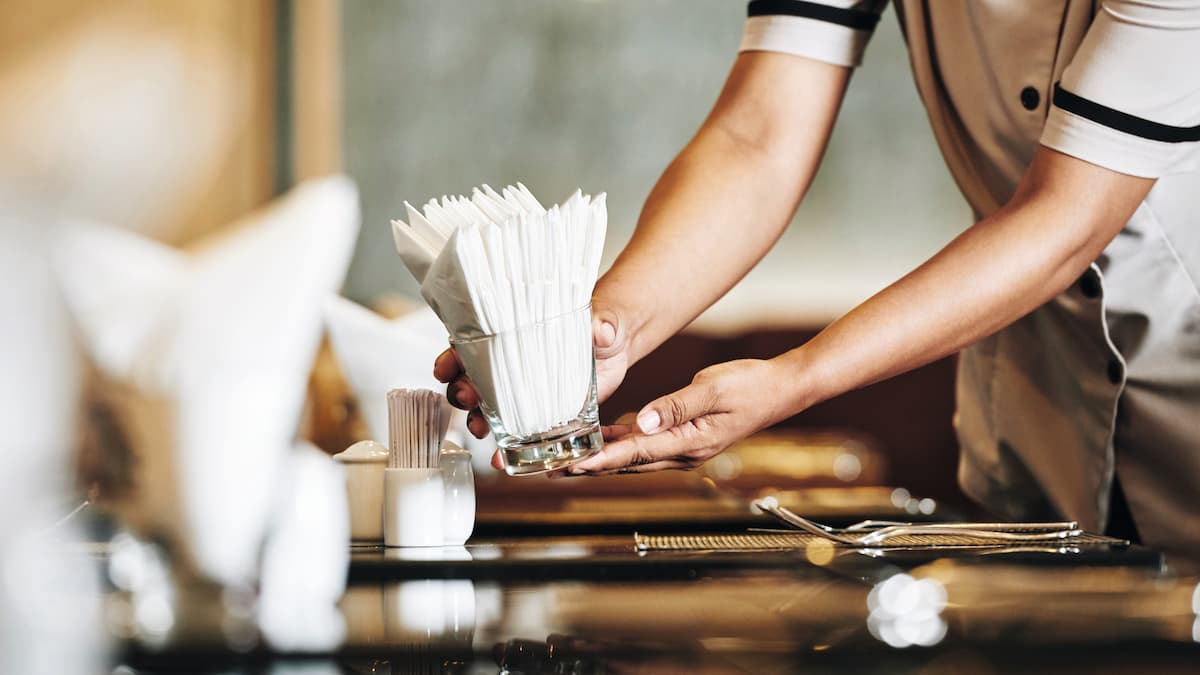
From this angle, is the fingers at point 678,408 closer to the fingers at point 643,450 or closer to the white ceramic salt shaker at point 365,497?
the fingers at point 643,450

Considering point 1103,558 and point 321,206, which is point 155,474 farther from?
point 1103,558

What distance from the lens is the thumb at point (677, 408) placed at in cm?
81

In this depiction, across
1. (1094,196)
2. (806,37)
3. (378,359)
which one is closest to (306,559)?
(378,359)

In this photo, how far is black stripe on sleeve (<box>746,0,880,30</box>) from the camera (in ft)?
3.77

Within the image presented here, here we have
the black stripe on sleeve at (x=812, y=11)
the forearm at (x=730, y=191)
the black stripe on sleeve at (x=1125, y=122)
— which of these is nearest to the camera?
the black stripe on sleeve at (x=1125, y=122)

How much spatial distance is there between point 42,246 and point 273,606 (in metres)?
0.27

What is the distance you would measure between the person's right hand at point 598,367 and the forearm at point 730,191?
108 mm

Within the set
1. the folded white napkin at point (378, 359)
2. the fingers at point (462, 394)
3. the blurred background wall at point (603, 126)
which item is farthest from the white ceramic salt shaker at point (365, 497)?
the blurred background wall at point (603, 126)

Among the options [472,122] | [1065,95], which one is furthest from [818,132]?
[472,122]

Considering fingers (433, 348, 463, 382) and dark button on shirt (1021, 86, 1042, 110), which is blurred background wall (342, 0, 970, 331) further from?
fingers (433, 348, 463, 382)

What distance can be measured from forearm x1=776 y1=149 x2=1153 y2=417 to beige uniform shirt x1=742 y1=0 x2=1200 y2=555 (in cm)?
2

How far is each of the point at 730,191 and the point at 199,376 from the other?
2.64 ft

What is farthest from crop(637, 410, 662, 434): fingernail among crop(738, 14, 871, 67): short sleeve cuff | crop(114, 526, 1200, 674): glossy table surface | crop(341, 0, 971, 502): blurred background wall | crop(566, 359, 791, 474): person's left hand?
crop(341, 0, 971, 502): blurred background wall

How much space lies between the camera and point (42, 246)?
0.31m
